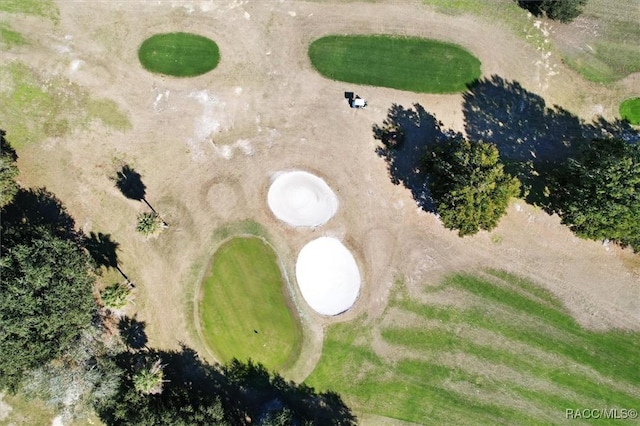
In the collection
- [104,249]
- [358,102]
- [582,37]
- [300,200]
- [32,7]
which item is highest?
[582,37]

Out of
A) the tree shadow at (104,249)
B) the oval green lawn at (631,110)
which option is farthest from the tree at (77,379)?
the oval green lawn at (631,110)

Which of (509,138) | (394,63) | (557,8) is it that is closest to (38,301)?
(394,63)

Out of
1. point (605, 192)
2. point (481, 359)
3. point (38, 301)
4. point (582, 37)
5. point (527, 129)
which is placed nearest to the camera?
point (38, 301)

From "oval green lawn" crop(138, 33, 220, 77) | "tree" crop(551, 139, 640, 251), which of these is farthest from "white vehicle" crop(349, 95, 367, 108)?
"tree" crop(551, 139, 640, 251)

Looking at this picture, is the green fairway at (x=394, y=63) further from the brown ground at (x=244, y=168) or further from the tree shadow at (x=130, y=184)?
the tree shadow at (x=130, y=184)

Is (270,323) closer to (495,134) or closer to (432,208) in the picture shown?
(432,208)

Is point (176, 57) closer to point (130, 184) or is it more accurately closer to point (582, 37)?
point (130, 184)

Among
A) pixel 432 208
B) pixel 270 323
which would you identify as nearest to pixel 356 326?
pixel 270 323
